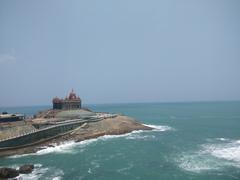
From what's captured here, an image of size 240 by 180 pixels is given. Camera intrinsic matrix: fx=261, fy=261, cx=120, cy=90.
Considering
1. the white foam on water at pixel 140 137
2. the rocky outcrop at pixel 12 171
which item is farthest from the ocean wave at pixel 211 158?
the rocky outcrop at pixel 12 171

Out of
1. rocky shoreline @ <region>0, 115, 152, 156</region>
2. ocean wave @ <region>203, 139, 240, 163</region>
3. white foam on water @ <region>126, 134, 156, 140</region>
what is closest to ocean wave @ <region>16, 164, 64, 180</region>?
rocky shoreline @ <region>0, 115, 152, 156</region>

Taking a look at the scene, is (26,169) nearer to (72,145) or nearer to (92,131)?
(72,145)

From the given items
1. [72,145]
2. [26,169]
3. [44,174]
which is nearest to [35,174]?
[44,174]

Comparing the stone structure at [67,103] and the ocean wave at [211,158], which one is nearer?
the ocean wave at [211,158]

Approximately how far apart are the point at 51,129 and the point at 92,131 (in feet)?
47.1

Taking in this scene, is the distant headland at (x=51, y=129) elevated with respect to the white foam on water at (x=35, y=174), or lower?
elevated

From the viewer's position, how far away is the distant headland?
6838cm

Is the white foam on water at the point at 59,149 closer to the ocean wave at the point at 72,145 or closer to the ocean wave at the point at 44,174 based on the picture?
the ocean wave at the point at 72,145

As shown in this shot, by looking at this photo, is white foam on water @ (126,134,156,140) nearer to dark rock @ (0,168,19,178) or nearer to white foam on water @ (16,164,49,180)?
white foam on water @ (16,164,49,180)

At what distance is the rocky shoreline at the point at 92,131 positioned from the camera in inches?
2679

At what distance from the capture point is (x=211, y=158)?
56.7 m

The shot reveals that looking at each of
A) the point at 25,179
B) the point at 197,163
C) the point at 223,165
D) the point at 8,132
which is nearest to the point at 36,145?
the point at 8,132

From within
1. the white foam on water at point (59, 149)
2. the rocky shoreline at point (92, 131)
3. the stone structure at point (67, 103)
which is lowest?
the white foam on water at point (59, 149)

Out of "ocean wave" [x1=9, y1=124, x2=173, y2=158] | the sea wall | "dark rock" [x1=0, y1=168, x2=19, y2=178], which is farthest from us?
"ocean wave" [x1=9, y1=124, x2=173, y2=158]
